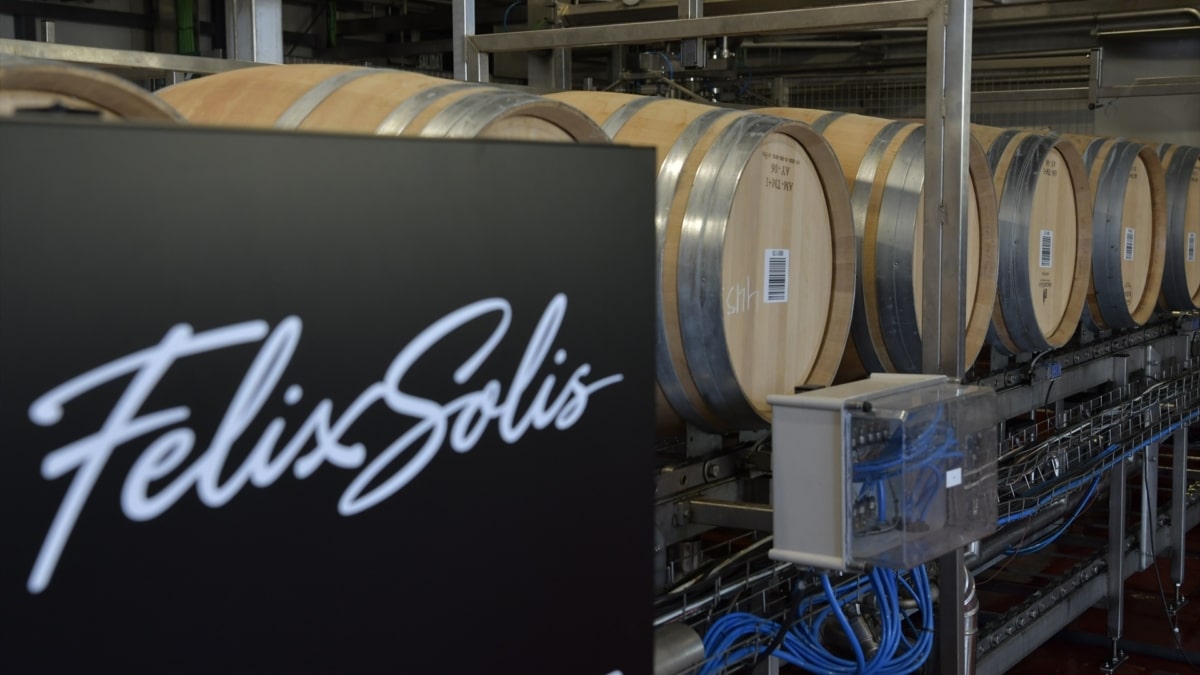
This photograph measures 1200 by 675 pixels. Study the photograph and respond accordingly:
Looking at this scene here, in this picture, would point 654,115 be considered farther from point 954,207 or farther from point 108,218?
point 108,218

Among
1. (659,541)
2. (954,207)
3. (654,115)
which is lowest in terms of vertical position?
(659,541)

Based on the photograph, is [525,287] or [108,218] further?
[525,287]

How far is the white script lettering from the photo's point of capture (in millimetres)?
839

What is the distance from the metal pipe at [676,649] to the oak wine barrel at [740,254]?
40 cm

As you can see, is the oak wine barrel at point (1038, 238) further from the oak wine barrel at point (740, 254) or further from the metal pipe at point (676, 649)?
the metal pipe at point (676, 649)

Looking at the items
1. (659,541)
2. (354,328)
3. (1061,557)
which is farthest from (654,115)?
(1061,557)

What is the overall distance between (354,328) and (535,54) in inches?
125

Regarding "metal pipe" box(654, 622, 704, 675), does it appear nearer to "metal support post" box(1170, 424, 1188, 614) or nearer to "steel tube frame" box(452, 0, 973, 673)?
"steel tube frame" box(452, 0, 973, 673)

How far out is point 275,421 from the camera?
36.9 inches

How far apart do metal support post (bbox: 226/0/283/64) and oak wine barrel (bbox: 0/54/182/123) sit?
2116 mm

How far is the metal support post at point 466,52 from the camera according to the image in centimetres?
324

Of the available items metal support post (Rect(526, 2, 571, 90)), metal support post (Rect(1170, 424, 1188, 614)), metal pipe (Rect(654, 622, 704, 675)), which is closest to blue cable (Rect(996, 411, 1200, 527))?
metal support post (Rect(1170, 424, 1188, 614))

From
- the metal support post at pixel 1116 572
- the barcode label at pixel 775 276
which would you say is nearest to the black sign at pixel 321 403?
the barcode label at pixel 775 276

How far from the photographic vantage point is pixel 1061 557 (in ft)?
18.6
